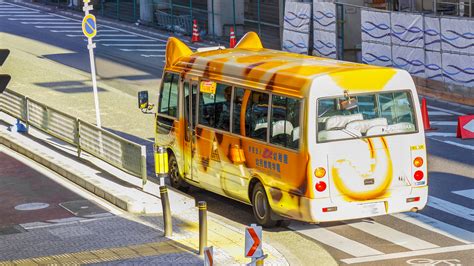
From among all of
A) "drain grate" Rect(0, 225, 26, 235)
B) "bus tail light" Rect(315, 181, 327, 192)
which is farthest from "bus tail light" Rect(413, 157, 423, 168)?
"drain grate" Rect(0, 225, 26, 235)

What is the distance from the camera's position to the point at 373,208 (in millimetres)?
17203

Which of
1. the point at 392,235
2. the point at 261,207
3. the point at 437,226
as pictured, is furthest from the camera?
the point at 261,207

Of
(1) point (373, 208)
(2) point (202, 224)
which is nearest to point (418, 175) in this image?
(1) point (373, 208)

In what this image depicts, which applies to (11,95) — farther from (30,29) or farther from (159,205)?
(30,29)

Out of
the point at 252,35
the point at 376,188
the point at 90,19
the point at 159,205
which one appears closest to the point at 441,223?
the point at 376,188

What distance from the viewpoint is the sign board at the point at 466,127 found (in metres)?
25.3

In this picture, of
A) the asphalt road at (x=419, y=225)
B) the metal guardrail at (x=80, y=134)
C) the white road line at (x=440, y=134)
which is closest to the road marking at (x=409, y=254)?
the asphalt road at (x=419, y=225)

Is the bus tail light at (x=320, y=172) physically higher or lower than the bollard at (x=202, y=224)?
higher

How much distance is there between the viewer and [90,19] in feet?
84.3

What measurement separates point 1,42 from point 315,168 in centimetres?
3150

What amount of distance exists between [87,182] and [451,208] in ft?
22.2

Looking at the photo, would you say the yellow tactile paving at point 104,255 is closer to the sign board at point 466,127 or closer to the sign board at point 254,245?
the sign board at point 254,245

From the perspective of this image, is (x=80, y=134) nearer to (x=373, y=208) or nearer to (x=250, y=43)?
(x=250, y=43)

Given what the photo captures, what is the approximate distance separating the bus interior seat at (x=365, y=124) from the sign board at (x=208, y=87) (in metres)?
3.36
